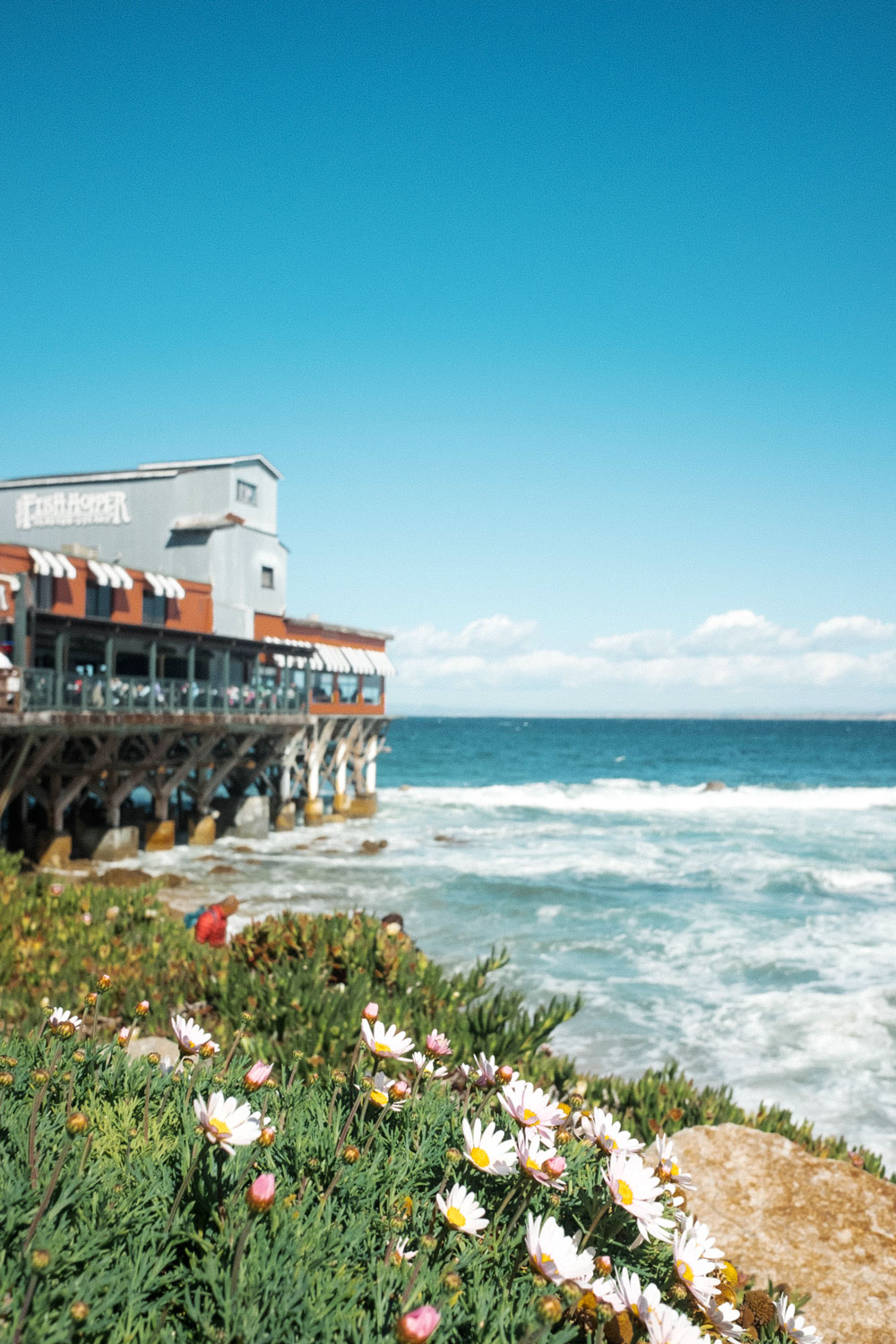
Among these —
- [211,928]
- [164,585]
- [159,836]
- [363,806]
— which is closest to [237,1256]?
[211,928]

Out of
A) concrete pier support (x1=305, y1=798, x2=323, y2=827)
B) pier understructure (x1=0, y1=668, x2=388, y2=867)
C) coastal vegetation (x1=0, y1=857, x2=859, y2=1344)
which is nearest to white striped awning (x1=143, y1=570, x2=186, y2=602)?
pier understructure (x1=0, y1=668, x2=388, y2=867)

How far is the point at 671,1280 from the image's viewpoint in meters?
2.39

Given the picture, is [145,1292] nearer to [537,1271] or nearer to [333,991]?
[537,1271]

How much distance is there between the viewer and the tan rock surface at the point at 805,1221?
3.53 metres

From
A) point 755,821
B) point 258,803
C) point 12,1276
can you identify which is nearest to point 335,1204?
point 12,1276

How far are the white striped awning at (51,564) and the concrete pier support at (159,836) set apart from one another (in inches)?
302

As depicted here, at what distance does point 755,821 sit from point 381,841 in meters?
21.8

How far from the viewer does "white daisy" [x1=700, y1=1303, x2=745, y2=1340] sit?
223cm

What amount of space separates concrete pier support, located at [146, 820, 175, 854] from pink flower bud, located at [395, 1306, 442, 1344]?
1000 inches

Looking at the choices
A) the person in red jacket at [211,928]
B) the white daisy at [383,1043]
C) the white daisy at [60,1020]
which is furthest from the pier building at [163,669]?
the white daisy at [383,1043]

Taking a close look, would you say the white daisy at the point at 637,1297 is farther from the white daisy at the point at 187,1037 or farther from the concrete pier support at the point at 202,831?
Result: the concrete pier support at the point at 202,831

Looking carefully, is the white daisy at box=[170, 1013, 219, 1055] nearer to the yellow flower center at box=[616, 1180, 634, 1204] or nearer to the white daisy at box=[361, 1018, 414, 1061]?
the white daisy at box=[361, 1018, 414, 1061]

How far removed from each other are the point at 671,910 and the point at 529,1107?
21.0 m

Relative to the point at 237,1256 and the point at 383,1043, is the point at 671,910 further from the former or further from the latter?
the point at 237,1256
